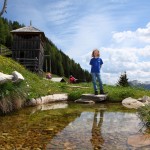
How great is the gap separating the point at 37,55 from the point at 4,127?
48617 millimetres

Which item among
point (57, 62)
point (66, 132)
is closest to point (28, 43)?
point (66, 132)

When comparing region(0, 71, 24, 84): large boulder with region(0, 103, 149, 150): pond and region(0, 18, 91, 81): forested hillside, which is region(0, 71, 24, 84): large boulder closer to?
region(0, 103, 149, 150): pond

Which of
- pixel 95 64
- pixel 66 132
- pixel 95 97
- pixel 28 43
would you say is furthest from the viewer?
pixel 28 43

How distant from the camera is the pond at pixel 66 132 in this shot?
6.79 m

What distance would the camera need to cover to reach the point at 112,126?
9.26m

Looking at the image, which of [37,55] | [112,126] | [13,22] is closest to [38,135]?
[112,126]

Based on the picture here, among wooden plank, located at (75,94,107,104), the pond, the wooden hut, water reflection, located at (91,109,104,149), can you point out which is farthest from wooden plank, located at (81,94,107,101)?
the wooden hut

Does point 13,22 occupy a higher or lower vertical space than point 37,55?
higher

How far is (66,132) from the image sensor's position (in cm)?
819

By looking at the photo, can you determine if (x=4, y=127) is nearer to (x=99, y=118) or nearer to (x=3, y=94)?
(x=3, y=94)

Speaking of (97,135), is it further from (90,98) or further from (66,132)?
(90,98)

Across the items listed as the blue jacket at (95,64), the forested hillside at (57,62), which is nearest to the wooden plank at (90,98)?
the blue jacket at (95,64)

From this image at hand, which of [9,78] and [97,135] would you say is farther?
[9,78]

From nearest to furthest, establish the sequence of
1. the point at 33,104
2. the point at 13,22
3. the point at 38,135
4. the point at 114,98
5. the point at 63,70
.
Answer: the point at 38,135 < the point at 33,104 < the point at 114,98 < the point at 63,70 < the point at 13,22
